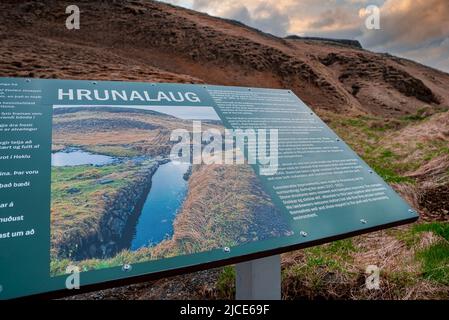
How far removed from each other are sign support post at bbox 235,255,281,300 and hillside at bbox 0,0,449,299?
81 centimetres

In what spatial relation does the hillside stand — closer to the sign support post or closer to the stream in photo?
the sign support post

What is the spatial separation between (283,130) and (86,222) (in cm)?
136

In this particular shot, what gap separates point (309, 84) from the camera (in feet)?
60.8

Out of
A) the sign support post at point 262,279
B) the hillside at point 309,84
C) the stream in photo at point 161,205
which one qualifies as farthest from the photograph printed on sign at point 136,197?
the hillside at point 309,84

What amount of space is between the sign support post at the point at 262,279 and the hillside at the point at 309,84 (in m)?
0.81

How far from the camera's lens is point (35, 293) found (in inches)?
48.4

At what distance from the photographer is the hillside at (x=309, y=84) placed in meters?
2.72

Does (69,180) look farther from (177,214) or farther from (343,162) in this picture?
(343,162)

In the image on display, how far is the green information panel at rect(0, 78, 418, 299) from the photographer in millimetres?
1376

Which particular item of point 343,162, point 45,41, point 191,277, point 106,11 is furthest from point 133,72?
point 106,11

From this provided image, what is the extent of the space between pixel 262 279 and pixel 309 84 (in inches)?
700

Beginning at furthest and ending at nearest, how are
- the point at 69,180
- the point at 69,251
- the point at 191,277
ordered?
the point at 191,277 < the point at 69,180 < the point at 69,251

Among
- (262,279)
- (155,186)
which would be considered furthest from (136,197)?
(262,279)
